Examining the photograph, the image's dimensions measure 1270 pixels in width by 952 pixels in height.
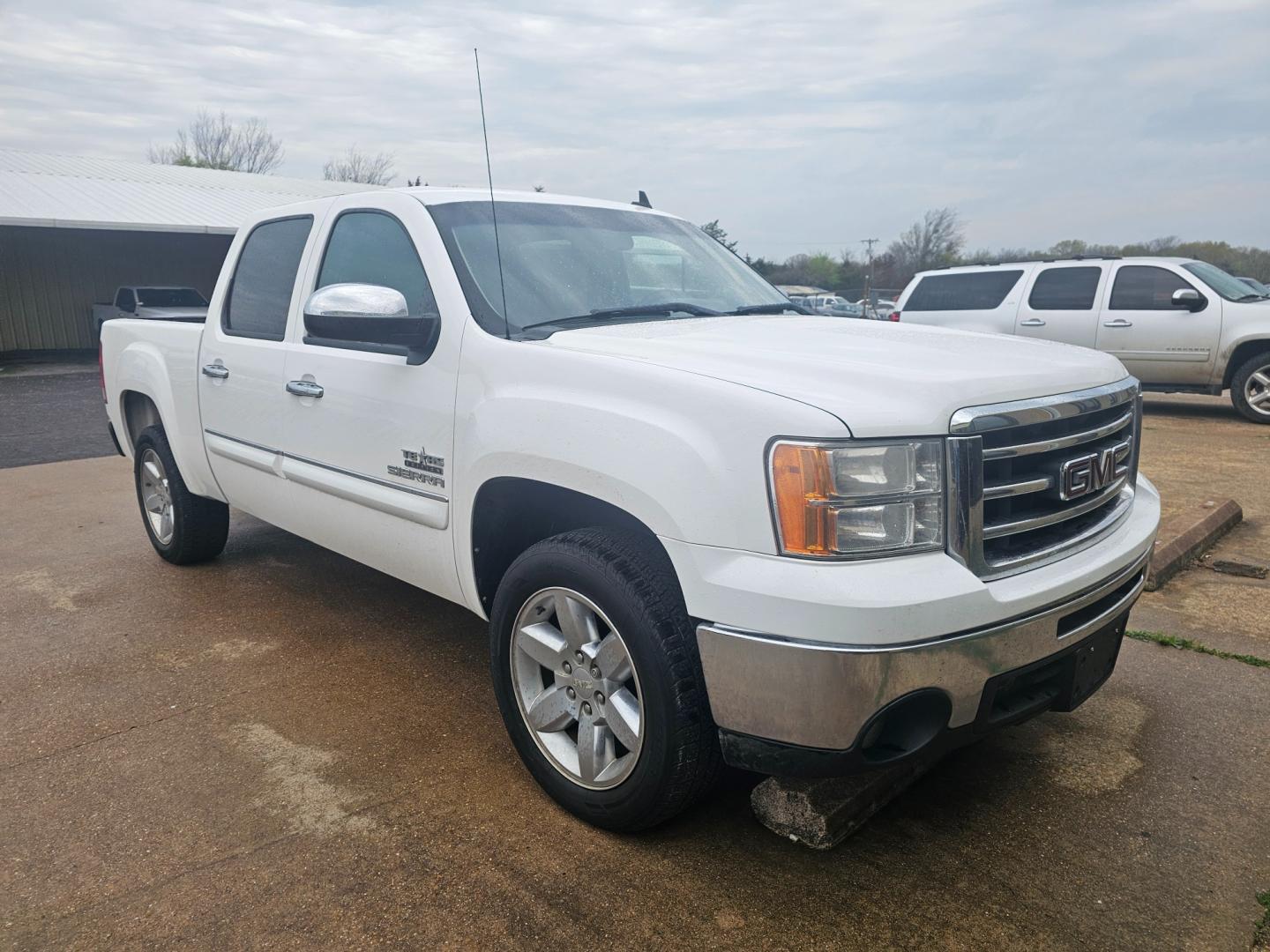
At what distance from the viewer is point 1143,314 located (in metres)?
11.0

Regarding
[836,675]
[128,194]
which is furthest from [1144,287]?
[128,194]

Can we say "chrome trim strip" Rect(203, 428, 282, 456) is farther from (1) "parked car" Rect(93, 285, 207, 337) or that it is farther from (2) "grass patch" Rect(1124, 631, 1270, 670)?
(1) "parked car" Rect(93, 285, 207, 337)

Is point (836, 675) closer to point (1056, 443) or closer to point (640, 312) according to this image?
point (1056, 443)

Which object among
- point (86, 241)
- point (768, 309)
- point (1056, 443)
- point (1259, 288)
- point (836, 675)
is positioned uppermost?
point (86, 241)

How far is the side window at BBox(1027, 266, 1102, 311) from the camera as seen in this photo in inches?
450

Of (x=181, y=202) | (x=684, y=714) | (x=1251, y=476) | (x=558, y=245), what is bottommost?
(x=1251, y=476)

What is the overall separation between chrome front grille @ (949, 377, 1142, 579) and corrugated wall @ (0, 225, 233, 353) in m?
23.7

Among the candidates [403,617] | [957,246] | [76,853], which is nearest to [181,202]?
[403,617]

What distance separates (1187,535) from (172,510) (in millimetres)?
5407

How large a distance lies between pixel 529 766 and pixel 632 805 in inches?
18.6

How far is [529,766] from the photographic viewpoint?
2.88 meters

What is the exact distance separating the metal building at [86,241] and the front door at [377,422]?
19842 mm

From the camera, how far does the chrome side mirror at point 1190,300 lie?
35.0 feet

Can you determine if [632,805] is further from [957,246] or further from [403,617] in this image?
[957,246]
